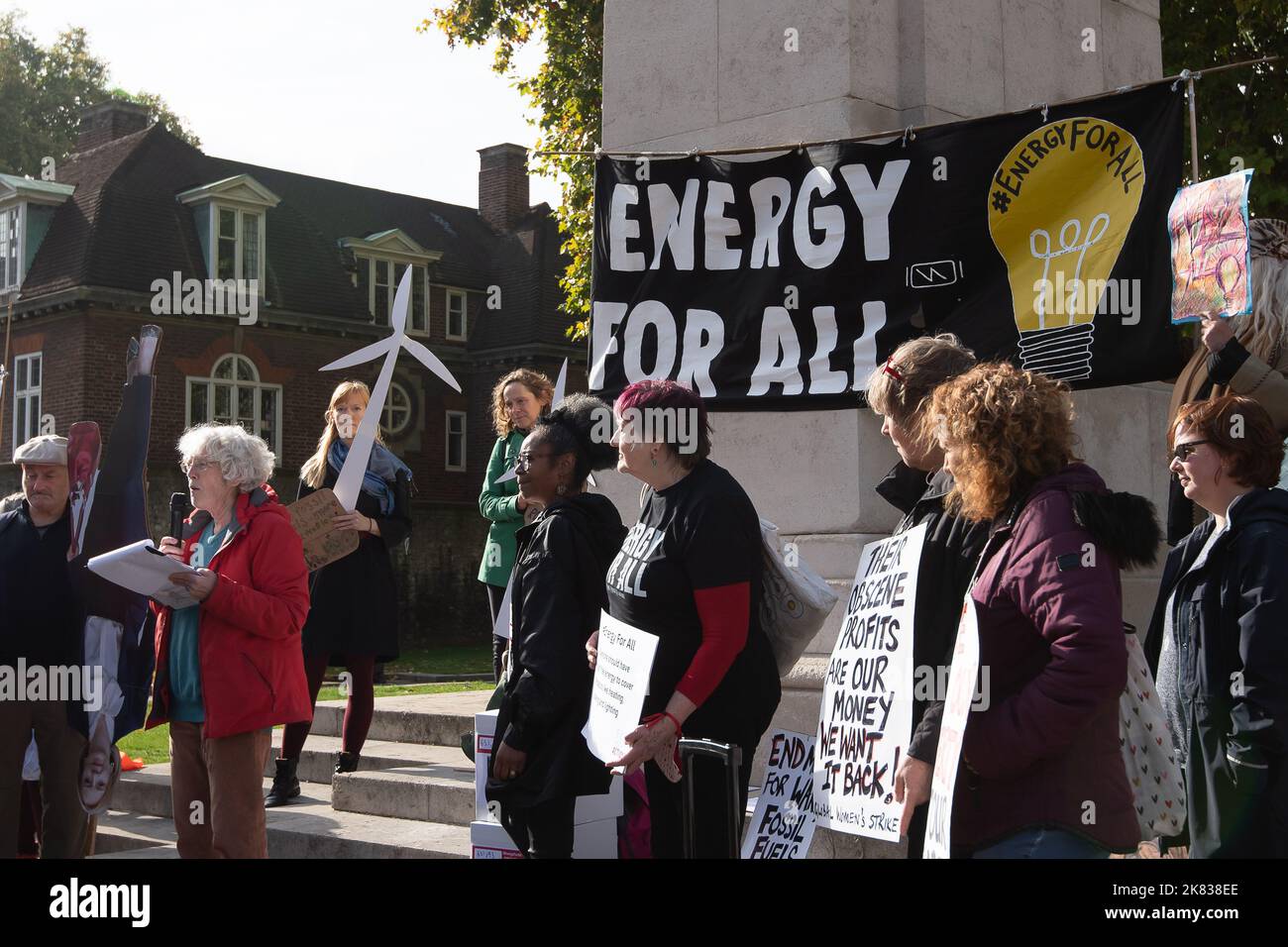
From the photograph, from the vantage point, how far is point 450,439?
34.8 metres

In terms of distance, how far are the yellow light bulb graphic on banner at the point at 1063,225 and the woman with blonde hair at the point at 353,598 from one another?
10.5 ft

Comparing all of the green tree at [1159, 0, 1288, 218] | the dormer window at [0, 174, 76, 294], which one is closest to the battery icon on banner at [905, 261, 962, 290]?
the green tree at [1159, 0, 1288, 218]

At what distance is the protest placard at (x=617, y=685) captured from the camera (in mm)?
3777

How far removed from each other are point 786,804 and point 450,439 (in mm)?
31307

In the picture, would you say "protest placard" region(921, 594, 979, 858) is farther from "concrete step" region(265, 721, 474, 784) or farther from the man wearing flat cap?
"concrete step" region(265, 721, 474, 784)

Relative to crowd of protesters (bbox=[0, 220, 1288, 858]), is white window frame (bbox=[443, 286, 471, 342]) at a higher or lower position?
higher

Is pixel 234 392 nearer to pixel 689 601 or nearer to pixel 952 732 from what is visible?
pixel 689 601

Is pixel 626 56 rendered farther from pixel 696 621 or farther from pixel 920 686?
pixel 920 686

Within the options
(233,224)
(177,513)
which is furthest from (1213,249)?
(233,224)

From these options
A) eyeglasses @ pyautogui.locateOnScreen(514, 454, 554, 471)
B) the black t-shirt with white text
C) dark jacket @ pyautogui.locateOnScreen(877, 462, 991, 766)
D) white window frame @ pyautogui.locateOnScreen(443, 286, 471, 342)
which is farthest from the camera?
white window frame @ pyautogui.locateOnScreen(443, 286, 471, 342)

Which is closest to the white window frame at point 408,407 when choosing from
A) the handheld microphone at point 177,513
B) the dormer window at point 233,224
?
the dormer window at point 233,224

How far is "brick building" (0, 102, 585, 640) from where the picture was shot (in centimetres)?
2805

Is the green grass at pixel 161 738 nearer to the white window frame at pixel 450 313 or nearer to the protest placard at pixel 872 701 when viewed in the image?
the protest placard at pixel 872 701

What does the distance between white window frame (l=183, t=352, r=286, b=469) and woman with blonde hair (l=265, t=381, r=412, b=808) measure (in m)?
22.2
